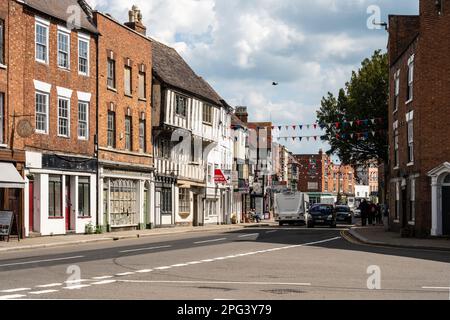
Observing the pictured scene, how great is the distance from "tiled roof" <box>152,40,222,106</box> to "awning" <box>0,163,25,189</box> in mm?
18309

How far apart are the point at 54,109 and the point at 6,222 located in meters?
7.88

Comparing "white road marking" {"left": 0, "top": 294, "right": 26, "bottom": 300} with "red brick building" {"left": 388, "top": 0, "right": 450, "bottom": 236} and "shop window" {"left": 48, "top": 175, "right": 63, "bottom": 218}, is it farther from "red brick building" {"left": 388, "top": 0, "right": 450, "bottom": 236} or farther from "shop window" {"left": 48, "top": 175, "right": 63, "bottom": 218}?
"red brick building" {"left": 388, "top": 0, "right": 450, "bottom": 236}

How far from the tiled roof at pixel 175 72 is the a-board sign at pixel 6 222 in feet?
68.0

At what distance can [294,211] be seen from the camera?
60250mm

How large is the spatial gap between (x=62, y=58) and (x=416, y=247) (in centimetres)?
1942

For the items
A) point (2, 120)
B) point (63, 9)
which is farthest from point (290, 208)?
point (2, 120)

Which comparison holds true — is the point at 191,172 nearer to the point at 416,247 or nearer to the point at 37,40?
the point at 37,40

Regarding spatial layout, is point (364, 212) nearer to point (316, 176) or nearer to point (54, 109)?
point (54, 109)

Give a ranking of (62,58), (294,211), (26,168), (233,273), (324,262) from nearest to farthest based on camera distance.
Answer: (233,273) → (324,262) → (26,168) → (62,58) → (294,211)

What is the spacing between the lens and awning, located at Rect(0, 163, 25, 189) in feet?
102

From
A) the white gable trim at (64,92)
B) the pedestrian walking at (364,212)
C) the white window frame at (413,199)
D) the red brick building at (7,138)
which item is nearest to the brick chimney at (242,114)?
the pedestrian walking at (364,212)

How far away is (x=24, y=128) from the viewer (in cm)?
3300

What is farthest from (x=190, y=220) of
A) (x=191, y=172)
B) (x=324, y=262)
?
(x=324, y=262)

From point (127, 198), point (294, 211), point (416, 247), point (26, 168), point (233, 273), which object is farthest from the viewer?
point (294, 211)
